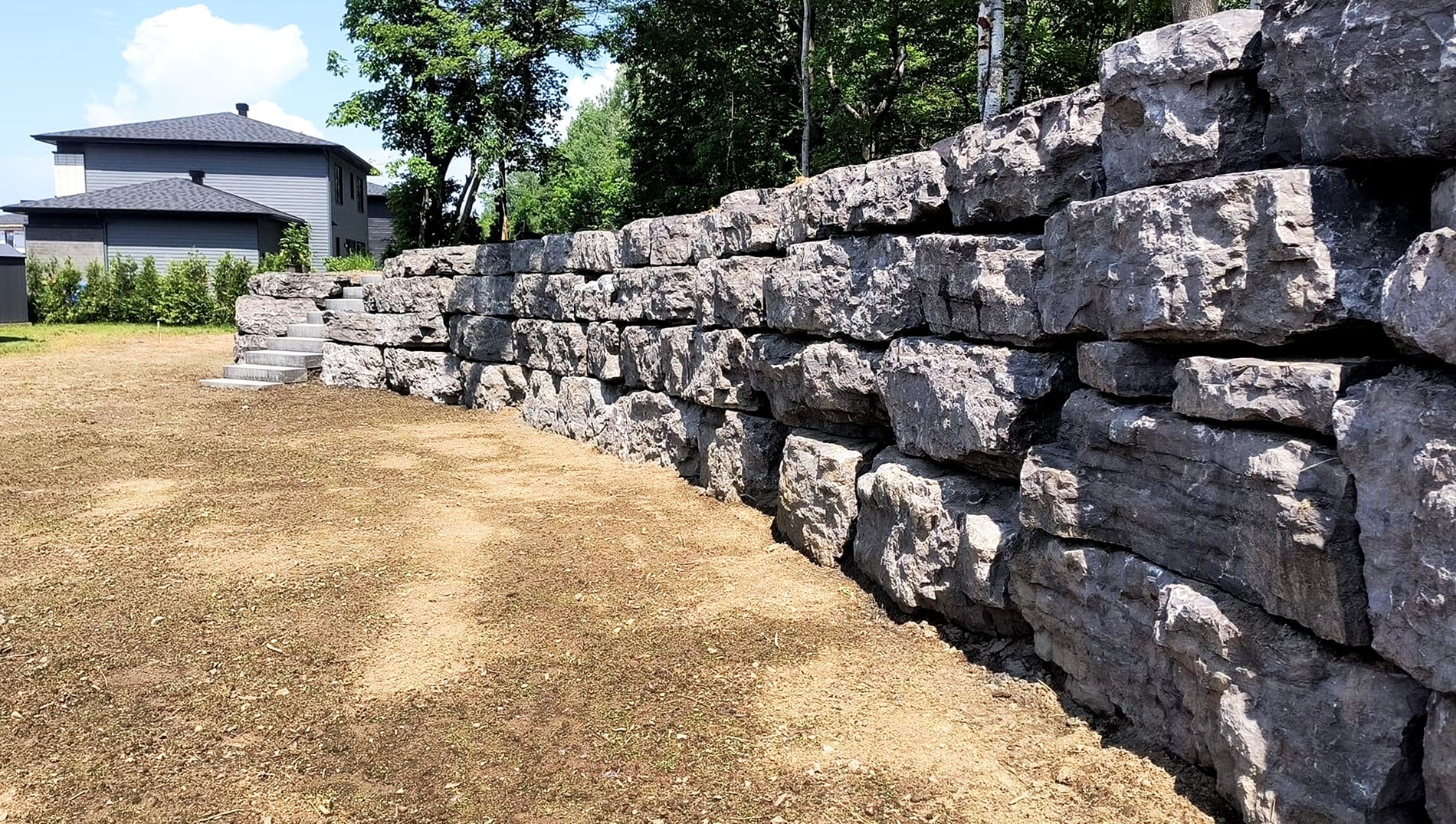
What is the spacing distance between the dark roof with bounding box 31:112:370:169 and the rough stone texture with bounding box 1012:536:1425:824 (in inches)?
1255

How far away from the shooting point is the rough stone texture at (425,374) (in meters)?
11.3

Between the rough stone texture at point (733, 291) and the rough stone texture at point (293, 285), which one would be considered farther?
the rough stone texture at point (293, 285)

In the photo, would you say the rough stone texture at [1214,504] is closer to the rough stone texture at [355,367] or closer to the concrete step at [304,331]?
the rough stone texture at [355,367]

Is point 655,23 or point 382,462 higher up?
point 655,23

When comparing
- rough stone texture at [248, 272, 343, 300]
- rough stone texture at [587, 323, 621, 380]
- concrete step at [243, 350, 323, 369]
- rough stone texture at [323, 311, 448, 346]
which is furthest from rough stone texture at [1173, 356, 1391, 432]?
rough stone texture at [248, 272, 343, 300]

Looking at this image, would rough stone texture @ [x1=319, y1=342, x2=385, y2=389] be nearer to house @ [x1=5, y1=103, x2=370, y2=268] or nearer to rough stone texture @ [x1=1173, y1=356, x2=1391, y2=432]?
rough stone texture @ [x1=1173, y1=356, x2=1391, y2=432]

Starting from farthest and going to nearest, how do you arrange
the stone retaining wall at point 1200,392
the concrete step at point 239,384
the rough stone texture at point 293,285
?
the rough stone texture at point 293,285
the concrete step at point 239,384
the stone retaining wall at point 1200,392

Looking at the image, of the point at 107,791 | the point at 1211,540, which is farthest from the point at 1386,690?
the point at 107,791

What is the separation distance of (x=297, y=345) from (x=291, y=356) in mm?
495

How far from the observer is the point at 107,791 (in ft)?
10.1

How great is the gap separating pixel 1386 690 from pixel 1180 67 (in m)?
1.88

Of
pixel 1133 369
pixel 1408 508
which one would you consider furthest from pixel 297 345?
pixel 1408 508

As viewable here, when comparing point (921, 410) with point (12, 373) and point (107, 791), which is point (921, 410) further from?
point (12, 373)

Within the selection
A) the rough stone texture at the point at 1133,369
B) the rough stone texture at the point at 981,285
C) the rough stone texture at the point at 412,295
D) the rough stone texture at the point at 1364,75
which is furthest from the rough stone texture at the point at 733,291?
the rough stone texture at the point at 412,295
